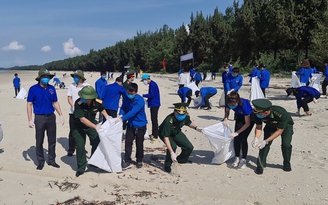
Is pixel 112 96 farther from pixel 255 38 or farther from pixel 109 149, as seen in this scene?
pixel 255 38

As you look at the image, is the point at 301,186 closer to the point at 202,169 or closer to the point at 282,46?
the point at 202,169

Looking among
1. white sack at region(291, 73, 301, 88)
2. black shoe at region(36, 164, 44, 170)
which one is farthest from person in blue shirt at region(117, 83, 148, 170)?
white sack at region(291, 73, 301, 88)

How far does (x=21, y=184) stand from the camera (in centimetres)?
529

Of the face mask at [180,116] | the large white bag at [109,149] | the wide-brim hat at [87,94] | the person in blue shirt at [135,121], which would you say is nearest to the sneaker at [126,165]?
the person in blue shirt at [135,121]

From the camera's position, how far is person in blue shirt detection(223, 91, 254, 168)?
220 inches

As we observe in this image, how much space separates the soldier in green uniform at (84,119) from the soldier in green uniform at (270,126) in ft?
8.86

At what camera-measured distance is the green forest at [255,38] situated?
29.8 metres

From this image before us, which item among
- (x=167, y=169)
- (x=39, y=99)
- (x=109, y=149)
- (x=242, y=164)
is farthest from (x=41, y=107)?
(x=242, y=164)

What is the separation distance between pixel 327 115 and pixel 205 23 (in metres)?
44.2

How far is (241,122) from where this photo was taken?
19.4 ft

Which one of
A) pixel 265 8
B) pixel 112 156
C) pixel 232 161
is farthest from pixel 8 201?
pixel 265 8

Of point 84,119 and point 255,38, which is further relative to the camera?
point 255,38

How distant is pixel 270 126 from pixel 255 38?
33012 mm

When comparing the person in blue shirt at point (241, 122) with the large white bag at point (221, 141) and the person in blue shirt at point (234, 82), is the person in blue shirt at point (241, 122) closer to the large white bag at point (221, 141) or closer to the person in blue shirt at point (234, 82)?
the large white bag at point (221, 141)
